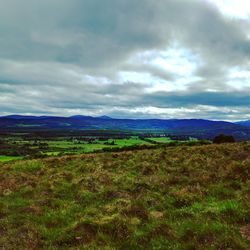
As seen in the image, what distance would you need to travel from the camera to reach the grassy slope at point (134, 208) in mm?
10547

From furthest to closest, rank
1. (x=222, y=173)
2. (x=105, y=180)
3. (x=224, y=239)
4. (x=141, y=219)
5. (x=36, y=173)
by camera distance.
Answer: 1. (x=36, y=173)
2. (x=105, y=180)
3. (x=222, y=173)
4. (x=141, y=219)
5. (x=224, y=239)

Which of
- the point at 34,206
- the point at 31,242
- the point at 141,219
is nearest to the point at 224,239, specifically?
the point at 141,219

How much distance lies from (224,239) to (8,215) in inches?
394

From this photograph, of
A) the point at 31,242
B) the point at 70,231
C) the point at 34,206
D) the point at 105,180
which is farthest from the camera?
the point at 105,180

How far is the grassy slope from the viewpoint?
10547mm

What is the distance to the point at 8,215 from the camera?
14734 mm

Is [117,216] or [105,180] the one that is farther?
[105,180]

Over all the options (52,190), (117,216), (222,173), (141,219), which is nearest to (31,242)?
(117,216)

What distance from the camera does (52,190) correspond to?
19719 millimetres

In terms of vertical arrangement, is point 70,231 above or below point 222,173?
below

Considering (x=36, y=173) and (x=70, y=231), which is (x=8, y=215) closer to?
(x=70, y=231)

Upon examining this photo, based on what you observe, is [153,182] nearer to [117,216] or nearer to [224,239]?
[117,216]

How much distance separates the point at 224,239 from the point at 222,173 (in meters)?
10.2

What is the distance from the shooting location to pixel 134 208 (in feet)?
45.3
